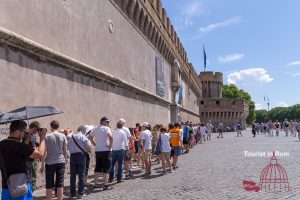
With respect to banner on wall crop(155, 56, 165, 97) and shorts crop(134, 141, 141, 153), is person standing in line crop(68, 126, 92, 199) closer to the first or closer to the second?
shorts crop(134, 141, 141, 153)

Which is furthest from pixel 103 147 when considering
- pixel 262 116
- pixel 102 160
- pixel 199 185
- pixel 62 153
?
pixel 262 116

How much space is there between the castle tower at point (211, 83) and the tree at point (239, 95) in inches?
846

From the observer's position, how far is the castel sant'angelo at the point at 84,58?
8117mm

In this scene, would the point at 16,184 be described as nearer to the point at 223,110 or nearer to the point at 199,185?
the point at 199,185

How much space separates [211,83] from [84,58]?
69.6 meters

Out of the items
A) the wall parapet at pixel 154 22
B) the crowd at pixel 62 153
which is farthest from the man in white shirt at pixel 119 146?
the wall parapet at pixel 154 22

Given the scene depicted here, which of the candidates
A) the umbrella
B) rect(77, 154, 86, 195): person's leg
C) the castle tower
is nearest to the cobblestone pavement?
rect(77, 154, 86, 195): person's leg

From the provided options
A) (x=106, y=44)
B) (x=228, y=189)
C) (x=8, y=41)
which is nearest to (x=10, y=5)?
(x=8, y=41)

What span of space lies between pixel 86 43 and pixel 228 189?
6959 mm

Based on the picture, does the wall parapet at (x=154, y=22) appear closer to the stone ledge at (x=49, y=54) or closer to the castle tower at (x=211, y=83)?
the stone ledge at (x=49, y=54)

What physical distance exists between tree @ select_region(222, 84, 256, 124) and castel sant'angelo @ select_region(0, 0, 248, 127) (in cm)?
7825

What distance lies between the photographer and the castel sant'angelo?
8.12 m

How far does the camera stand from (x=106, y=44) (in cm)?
1477

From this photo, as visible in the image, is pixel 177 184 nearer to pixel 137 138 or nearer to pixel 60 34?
pixel 137 138
